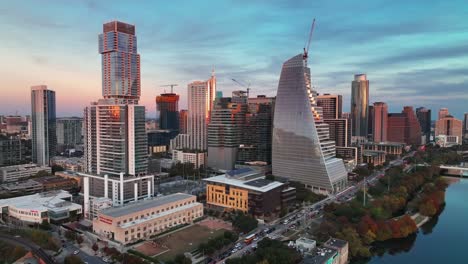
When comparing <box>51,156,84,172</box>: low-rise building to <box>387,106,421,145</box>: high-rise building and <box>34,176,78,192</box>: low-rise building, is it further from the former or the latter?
<box>387,106,421,145</box>: high-rise building

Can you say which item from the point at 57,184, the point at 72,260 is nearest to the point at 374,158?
the point at 57,184

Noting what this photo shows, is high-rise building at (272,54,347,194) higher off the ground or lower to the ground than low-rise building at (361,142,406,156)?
higher

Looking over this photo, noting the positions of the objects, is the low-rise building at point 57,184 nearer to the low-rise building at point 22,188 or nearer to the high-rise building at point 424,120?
the low-rise building at point 22,188

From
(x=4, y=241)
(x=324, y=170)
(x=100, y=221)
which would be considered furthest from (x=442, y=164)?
(x=4, y=241)

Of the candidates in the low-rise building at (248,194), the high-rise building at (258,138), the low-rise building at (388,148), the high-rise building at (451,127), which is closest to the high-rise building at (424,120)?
the high-rise building at (451,127)

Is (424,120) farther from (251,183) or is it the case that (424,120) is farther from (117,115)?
(117,115)

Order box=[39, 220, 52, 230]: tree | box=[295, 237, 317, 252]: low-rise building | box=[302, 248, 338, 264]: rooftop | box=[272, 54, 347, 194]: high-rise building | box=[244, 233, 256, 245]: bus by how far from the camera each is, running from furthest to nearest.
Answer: box=[272, 54, 347, 194]: high-rise building < box=[39, 220, 52, 230]: tree < box=[244, 233, 256, 245]: bus < box=[295, 237, 317, 252]: low-rise building < box=[302, 248, 338, 264]: rooftop

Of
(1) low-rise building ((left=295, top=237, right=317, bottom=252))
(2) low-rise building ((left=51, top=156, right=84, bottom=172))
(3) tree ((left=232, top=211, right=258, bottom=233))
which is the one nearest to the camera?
(1) low-rise building ((left=295, top=237, right=317, bottom=252))

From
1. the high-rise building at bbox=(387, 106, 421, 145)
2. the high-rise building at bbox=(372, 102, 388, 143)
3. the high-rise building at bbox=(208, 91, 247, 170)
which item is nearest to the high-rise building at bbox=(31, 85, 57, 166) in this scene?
the high-rise building at bbox=(208, 91, 247, 170)
